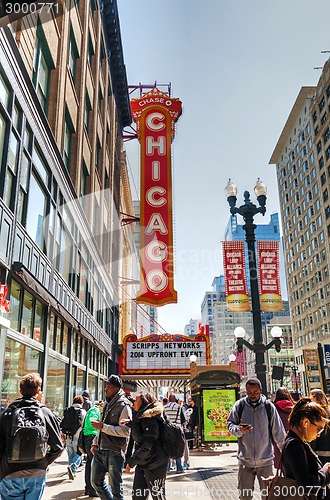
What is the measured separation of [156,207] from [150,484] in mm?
29232

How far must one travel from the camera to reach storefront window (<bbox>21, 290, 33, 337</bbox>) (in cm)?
1257

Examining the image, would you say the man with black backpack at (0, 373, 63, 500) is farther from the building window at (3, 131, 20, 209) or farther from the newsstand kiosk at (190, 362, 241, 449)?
the newsstand kiosk at (190, 362, 241, 449)

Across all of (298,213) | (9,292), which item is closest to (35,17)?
(9,292)

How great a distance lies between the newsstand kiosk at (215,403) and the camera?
15.5 metres

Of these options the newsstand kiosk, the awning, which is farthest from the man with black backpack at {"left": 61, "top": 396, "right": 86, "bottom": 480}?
the newsstand kiosk

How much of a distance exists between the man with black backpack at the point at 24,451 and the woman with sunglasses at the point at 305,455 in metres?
2.42

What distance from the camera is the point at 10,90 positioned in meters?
11.5

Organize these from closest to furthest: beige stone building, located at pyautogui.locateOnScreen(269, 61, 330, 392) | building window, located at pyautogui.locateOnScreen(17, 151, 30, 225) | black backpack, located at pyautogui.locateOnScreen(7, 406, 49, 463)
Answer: black backpack, located at pyautogui.locateOnScreen(7, 406, 49, 463) → building window, located at pyautogui.locateOnScreen(17, 151, 30, 225) → beige stone building, located at pyautogui.locateOnScreen(269, 61, 330, 392)

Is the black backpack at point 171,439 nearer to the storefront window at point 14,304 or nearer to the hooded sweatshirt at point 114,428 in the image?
the hooded sweatshirt at point 114,428

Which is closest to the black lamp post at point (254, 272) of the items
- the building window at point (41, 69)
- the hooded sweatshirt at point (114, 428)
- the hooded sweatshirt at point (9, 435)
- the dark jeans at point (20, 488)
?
the hooded sweatshirt at point (114, 428)

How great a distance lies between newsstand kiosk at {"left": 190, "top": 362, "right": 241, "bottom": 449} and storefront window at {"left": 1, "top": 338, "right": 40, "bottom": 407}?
6.22 metres

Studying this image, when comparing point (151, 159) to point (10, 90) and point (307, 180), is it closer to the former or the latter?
point (10, 90)

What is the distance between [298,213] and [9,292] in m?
73.7

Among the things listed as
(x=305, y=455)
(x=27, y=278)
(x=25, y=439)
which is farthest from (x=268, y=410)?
(x=27, y=278)
